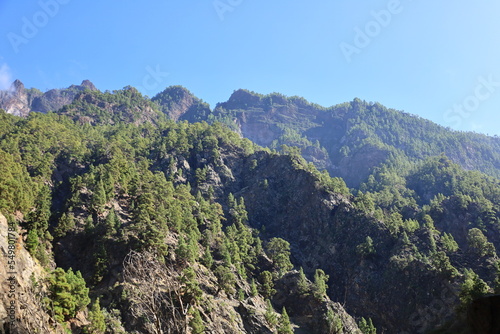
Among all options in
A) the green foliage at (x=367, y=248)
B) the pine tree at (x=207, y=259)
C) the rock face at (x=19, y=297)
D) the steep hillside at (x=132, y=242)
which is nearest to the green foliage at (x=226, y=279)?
the steep hillside at (x=132, y=242)

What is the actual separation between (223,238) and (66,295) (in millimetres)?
51505

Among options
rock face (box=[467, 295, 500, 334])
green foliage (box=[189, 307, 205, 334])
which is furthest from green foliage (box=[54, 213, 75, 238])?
rock face (box=[467, 295, 500, 334])

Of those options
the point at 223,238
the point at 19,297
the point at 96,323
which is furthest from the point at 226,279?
the point at 19,297

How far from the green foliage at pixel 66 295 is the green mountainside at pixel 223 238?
7.4 inches

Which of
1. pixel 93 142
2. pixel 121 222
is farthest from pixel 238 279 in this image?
pixel 93 142

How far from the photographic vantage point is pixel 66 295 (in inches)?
2119

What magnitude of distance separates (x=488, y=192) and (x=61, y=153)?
533ft

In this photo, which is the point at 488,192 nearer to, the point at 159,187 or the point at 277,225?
the point at 277,225

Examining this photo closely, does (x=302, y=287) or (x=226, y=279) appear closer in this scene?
(x=226, y=279)

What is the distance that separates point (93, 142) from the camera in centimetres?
13662

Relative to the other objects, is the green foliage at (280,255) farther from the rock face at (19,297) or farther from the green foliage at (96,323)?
the rock face at (19,297)

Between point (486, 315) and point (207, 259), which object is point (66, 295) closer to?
point (207, 259)

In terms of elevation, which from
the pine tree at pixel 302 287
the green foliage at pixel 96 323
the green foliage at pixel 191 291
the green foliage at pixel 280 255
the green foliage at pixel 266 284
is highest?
the green foliage at pixel 280 255

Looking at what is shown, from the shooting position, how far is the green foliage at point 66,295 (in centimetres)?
5269
